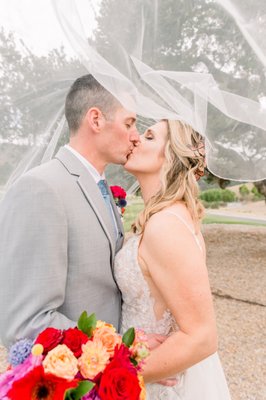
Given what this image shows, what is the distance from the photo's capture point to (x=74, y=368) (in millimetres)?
1250

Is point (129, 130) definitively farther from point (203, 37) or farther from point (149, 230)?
point (203, 37)

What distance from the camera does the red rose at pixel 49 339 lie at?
1.33 meters

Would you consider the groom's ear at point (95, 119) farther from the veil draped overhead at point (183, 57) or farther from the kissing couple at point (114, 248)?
the veil draped overhead at point (183, 57)

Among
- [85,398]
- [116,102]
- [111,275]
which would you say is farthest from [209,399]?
[116,102]

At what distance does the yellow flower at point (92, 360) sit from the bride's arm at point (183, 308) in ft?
1.84

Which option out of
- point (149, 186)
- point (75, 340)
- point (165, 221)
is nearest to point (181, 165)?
point (149, 186)

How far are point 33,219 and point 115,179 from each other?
217 cm

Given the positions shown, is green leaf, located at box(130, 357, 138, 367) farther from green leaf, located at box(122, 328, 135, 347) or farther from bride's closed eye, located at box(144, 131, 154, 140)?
bride's closed eye, located at box(144, 131, 154, 140)

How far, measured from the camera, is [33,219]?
5.52 ft

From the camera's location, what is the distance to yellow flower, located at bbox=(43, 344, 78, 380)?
121 centimetres

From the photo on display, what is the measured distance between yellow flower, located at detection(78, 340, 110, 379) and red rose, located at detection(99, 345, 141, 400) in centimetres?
3

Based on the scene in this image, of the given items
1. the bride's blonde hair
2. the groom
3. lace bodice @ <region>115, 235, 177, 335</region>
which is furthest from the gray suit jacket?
the bride's blonde hair

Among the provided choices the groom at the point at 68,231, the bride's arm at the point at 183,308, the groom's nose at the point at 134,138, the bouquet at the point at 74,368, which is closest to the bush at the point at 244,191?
the groom's nose at the point at 134,138

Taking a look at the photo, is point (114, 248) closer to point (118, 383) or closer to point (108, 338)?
point (108, 338)
